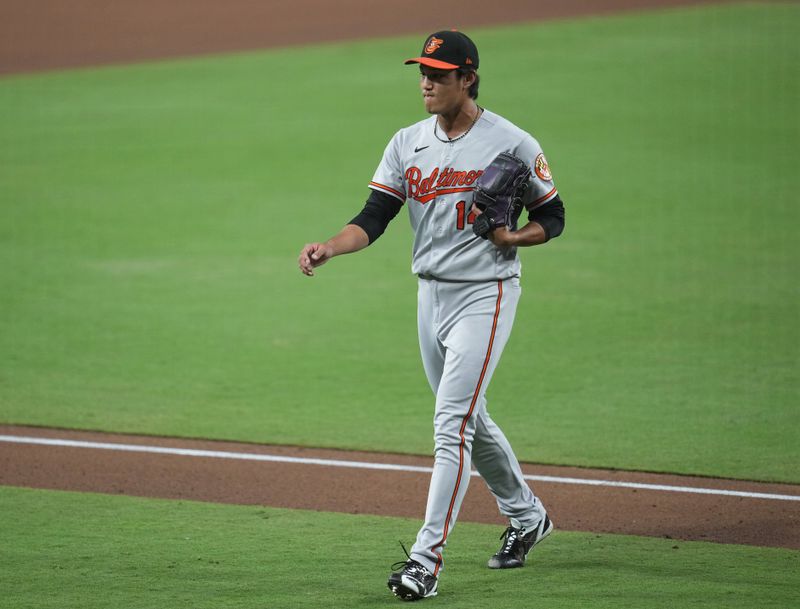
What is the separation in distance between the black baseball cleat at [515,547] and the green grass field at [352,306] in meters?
0.08

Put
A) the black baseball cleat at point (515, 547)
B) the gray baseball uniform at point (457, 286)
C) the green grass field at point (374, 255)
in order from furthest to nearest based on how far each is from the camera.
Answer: the green grass field at point (374, 255), the black baseball cleat at point (515, 547), the gray baseball uniform at point (457, 286)

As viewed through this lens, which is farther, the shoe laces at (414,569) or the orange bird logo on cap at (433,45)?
the orange bird logo on cap at (433,45)

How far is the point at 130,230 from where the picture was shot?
13.6 metres

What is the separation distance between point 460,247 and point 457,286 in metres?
0.16

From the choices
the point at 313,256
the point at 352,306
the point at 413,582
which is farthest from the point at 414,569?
the point at 352,306

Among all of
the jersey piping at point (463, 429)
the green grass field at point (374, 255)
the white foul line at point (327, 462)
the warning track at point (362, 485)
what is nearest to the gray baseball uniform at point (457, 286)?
the jersey piping at point (463, 429)

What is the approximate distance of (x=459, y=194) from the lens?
494 cm

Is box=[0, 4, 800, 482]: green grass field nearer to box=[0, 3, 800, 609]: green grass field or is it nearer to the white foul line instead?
box=[0, 3, 800, 609]: green grass field

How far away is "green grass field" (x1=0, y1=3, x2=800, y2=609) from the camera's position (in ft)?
17.0

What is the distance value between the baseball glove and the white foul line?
7.29 ft

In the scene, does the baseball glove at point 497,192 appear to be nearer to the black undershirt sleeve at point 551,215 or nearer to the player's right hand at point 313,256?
the black undershirt sleeve at point 551,215

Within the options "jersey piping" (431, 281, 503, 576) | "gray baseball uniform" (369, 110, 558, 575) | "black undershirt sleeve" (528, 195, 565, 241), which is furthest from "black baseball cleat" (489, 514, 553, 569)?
"black undershirt sleeve" (528, 195, 565, 241)

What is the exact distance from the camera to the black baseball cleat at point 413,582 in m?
4.59

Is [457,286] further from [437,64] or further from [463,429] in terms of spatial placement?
[437,64]
